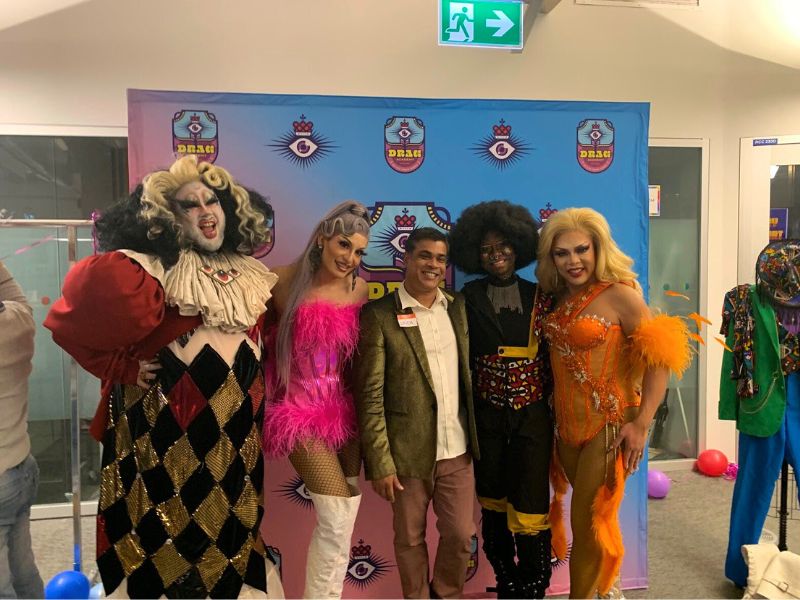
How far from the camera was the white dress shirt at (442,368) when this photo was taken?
84.0 inches

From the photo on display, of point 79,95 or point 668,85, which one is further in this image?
point 668,85

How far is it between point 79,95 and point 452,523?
3.55m

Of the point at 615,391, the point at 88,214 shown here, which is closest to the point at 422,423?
the point at 615,391

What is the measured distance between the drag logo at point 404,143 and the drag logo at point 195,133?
2.70 feet

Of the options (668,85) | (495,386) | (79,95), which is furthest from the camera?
(668,85)

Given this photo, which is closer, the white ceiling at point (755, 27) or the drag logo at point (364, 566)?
the drag logo at point (364, 566)

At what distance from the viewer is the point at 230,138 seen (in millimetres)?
2537

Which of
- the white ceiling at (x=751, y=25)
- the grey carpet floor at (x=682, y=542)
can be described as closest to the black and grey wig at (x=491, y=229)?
the grey carpet floor at (x=682, y=542)

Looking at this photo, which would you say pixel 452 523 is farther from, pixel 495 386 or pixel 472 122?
pixel 472 122

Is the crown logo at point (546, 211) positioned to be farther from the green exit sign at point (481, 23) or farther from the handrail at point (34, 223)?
the handrail at point (34, 223)

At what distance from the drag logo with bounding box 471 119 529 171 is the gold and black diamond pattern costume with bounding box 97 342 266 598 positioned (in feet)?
5.37

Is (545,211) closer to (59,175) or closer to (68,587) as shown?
(68,587)

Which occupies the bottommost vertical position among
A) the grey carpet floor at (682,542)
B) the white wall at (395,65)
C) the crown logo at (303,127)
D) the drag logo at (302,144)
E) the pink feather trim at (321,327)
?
the grey carpet floor at (682,542)

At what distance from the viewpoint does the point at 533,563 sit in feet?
7.21
